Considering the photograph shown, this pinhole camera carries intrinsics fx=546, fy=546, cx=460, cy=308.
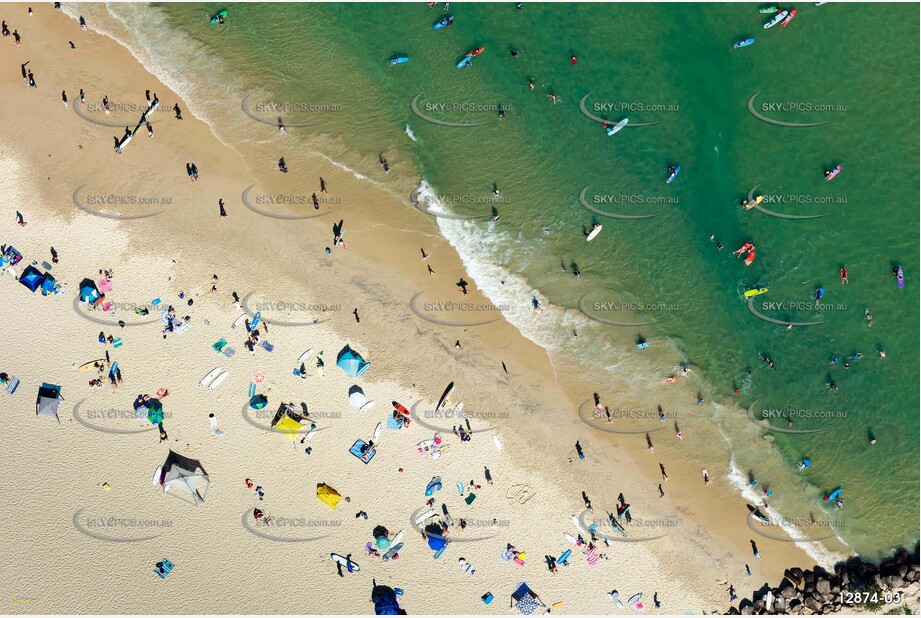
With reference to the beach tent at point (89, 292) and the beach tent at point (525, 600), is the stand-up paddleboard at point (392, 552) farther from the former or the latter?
the beach tent at point (89, 292)

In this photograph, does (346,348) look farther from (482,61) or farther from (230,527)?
(482,61)

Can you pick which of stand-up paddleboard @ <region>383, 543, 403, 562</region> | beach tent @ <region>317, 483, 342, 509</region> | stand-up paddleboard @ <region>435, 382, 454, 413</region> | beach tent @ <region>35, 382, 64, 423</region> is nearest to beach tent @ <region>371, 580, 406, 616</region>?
stand-up paddleboard @ <region>383, 543, 403, 562</region>

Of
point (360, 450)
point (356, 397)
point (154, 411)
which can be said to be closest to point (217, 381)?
point (154, 411)

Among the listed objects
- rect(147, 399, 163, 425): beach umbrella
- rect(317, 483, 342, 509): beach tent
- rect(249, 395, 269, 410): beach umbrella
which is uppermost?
rect(147, 399, 163, 425): beach umbrella

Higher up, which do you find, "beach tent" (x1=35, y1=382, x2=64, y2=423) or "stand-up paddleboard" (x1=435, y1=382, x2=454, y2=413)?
"beach tent" (x1=35, y1=382, x2=64, y2=423)

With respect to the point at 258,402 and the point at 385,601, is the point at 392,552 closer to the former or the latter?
the point at 385,601

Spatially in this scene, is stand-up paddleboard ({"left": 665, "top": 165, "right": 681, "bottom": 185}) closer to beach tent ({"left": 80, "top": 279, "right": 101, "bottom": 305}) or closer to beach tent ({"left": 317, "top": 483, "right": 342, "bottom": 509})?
beach tent ({"left": 317, "top": 483, "right": 342, "bottom": 509})

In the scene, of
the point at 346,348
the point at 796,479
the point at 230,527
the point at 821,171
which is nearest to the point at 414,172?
the point at 346,348

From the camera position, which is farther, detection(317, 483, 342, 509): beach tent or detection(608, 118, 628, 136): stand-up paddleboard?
detection(608, 118, 628, 136): stand-up paddleboard
